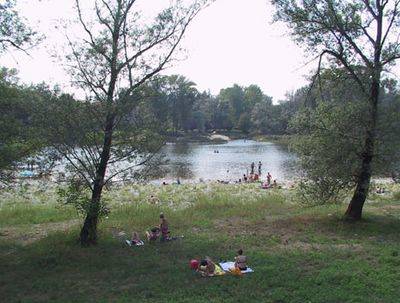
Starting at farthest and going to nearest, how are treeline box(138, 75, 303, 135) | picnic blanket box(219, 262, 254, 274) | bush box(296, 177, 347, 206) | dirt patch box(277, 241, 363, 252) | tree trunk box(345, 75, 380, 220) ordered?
treeline box(138, 75, 303, 135) < bush box(296, 177, 347, 206) < tree trunk box(345, 75, 380, 220) < dirt patch box(277, 241, 363, 252) < picnic blanket box(219, 262, 254, 274)

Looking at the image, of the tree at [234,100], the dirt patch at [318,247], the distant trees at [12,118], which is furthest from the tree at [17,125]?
the tree at [234,100]

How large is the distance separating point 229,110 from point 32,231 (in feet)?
442

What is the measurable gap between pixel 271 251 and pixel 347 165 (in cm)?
462

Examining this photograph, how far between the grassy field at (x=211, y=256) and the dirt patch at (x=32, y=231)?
0.12 ft

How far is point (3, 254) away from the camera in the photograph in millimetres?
13734

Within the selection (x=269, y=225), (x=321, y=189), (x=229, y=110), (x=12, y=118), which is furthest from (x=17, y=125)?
(x=229, y=110)

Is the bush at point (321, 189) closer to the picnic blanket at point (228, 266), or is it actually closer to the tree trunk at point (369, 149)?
the tree trunk at point (369, 149)

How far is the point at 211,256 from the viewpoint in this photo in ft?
41.1

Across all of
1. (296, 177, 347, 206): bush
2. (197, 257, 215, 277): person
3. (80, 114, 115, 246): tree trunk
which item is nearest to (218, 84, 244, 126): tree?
(296, 177, 347, 206): bush

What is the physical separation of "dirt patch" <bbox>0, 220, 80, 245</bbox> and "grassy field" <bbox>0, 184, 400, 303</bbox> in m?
0.04

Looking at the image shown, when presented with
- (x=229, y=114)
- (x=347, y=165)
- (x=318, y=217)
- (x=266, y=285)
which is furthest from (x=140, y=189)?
(x=229, y=114)

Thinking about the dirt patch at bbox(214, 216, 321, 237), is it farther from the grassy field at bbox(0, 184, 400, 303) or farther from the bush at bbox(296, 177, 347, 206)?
the bush at bbox(296, 177, 347, 206)

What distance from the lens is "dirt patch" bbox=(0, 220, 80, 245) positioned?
15.6m

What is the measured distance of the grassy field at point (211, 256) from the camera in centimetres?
977
